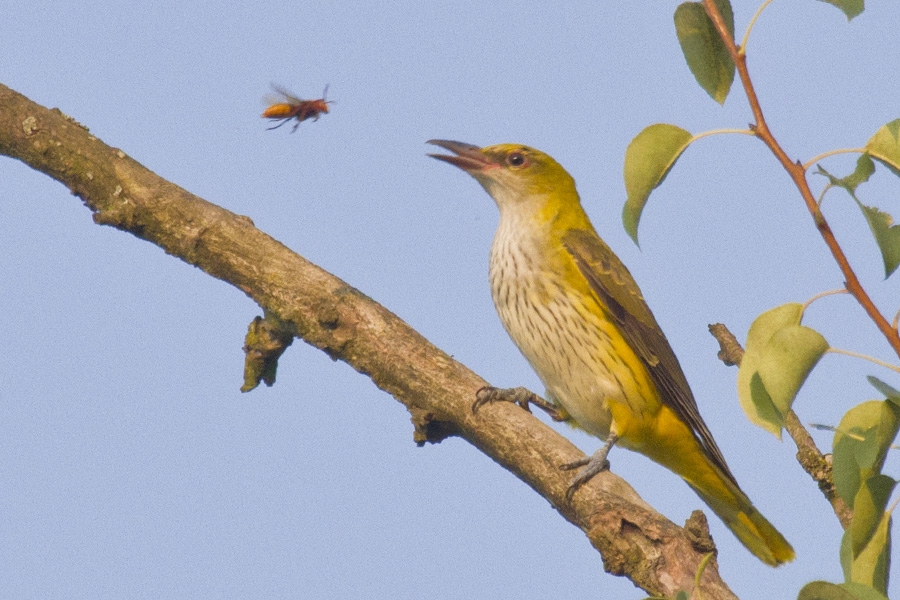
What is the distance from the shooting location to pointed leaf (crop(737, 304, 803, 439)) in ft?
7.80

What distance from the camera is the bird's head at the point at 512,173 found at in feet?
17.8

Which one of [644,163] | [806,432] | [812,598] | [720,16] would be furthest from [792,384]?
[806,432]

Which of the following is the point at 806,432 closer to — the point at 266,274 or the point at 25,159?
the point at 266,274

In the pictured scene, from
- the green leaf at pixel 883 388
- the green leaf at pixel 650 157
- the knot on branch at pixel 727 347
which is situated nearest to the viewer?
the green leaf at pixel 883 388

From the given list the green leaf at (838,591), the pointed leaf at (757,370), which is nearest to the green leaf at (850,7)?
the pointed leaf at (757,370)

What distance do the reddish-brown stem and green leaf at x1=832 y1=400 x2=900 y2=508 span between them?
0.75ft

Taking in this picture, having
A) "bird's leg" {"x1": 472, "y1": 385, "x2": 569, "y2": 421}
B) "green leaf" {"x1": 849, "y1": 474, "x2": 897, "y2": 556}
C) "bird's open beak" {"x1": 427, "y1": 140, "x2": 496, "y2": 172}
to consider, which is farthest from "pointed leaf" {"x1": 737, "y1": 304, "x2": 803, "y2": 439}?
"bird's open beak" {"x1": 427, "y1": 140, "x2": 496, "y2": 172}

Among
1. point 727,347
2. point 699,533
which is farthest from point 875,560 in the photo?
point 727,347

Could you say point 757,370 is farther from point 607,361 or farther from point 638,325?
point 638,325

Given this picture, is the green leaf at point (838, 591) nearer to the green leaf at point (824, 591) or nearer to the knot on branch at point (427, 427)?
the green leaf at point (824, 591)

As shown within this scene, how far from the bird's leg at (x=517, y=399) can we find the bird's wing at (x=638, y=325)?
576 millimetres

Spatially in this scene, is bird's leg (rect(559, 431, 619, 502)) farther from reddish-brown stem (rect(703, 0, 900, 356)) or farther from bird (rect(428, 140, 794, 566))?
reddish-brown stem (rect(703, 0, 900, 356))

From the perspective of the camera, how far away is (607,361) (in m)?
4.60

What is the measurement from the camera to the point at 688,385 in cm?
497
